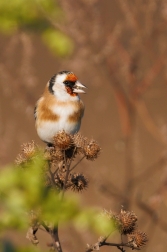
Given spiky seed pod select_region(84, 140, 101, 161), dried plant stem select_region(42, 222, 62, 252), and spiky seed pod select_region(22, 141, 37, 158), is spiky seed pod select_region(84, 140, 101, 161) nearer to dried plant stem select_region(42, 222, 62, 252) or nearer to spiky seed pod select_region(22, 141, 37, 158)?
spiky seed pod select_region(22, 141, 37, 158)

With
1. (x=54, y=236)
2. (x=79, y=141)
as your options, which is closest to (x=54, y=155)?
(x=79, y=141)

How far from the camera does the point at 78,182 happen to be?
2434 mm

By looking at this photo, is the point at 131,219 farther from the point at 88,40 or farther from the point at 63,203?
the point at 88,40

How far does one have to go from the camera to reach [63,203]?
3.64 feet

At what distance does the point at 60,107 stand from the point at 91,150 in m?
1.41

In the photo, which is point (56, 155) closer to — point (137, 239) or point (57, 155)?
point (57, 155)

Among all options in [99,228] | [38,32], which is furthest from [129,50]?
[99,228]

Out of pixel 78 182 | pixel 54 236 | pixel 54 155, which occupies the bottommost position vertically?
pixel 54 236

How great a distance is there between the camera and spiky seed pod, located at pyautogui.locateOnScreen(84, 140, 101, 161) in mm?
2457

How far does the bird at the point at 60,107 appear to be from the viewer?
3.73 metres

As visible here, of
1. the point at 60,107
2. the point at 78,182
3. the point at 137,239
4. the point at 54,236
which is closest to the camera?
the point at 54,236

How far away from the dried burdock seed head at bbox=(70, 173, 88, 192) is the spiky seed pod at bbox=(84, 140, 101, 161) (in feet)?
0.28

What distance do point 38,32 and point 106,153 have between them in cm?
618

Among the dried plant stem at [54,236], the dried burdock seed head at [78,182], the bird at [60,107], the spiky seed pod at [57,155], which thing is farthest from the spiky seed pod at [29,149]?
the bird at [60,107]
